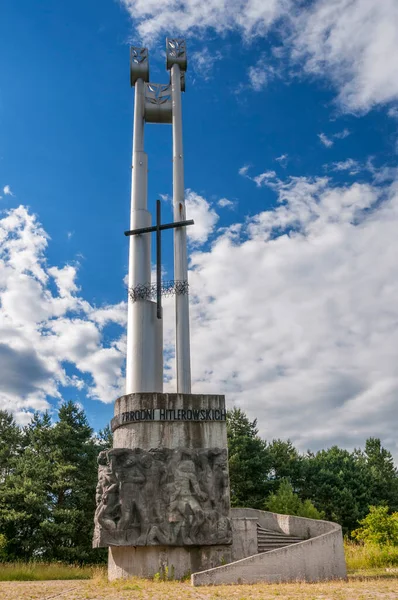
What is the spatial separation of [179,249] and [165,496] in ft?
34.1

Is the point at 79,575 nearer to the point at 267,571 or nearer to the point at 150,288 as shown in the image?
the point at 267,571

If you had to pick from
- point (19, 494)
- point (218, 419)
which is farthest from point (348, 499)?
point (218, 419)

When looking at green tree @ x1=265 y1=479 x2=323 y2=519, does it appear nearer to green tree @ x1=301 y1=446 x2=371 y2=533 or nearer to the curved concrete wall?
the curved concrete wall

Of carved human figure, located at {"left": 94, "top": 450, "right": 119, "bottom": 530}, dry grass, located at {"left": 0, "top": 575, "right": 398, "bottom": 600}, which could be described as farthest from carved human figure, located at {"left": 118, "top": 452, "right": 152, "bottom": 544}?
dry grass, located at {"left": 0, "top": 575, "right": 398, "bottom": 600}

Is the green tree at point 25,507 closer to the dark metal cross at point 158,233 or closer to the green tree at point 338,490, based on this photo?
the dark metal cross at point 158,233

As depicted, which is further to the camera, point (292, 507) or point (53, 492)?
point (53, 492)

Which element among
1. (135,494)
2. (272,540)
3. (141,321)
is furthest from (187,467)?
(141,321)

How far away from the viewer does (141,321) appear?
69.5ft

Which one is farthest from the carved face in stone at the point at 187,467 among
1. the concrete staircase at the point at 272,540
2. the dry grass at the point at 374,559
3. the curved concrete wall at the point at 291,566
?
the dry grass at the point at 374,559

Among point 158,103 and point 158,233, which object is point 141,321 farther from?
point 158,103

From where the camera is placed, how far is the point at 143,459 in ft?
52.7

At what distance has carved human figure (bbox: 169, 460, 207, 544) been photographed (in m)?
15.3

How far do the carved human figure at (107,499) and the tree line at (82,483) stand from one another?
10781mm

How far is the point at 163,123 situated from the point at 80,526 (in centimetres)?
2149
